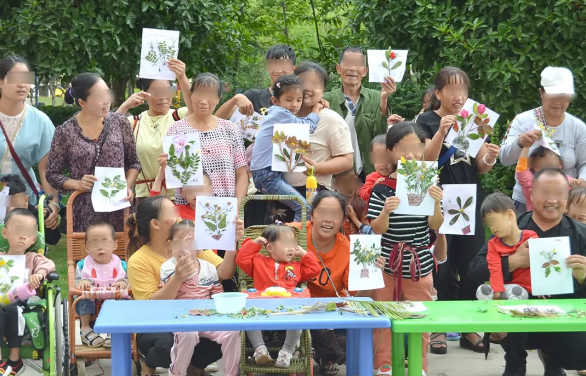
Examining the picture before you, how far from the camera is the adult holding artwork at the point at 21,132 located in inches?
237

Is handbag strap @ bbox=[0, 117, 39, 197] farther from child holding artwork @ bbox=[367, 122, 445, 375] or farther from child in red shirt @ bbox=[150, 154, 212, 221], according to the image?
child holding artwork @ bbox=[367, 122, 445, 375]

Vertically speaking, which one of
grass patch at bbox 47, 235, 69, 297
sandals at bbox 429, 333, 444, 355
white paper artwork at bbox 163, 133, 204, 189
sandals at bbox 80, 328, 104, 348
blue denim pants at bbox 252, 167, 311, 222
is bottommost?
sandals at bbox 429, 333, 444, 355

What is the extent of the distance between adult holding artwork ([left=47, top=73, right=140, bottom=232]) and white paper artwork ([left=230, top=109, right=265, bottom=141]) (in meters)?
1.01

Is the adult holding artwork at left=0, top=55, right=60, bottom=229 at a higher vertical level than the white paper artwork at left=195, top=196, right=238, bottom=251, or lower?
higher

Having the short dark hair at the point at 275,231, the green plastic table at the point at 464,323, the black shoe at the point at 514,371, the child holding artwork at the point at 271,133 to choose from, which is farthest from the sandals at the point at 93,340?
the black shoe at the point at 514,371

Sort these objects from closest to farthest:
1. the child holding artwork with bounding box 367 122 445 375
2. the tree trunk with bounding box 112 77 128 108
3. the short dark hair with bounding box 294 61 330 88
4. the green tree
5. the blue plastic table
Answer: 1. the blue plastic table
2. the child holding artwork with bounding box 367 122 445 375
3. the short dark hair with bounding box 294 61 330 88
4. the green tree
5. the tree trunk with bounding box 112 77 128 108

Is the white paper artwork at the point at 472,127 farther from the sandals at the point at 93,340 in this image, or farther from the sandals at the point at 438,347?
the sandals at the point at 93,340

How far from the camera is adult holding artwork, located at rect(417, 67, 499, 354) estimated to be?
6066 millimetres

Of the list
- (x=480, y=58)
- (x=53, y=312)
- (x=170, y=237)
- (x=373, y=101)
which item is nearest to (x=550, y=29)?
(x=480, y=58)

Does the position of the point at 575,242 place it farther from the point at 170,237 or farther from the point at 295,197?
the point at 170,237

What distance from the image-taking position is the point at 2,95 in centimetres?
612

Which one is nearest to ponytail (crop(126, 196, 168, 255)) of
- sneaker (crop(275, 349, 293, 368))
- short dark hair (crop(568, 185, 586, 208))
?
sneaker (crop(275, 349, 293, 368))

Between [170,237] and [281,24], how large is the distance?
34.4ft

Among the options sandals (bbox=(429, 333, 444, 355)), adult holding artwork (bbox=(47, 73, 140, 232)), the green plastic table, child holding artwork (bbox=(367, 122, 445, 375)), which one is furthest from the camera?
sandals (bbox=(429, 333, 444, 355))
